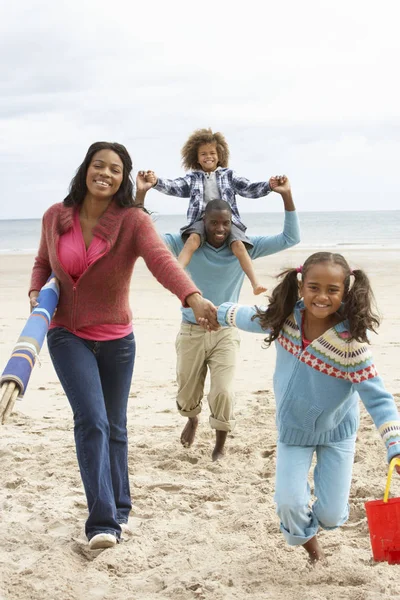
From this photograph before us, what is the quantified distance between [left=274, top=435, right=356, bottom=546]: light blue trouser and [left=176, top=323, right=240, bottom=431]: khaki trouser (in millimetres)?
1851

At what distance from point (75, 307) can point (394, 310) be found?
976 cm

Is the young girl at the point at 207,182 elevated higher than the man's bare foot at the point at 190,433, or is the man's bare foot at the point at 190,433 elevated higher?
the young girl at the point at 207,182

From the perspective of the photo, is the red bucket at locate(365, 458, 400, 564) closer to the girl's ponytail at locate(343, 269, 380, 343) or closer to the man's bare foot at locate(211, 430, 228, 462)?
the girl's ponytail at locate(343, 269, 380, 343)

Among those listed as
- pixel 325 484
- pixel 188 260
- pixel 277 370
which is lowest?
pixel 325 484

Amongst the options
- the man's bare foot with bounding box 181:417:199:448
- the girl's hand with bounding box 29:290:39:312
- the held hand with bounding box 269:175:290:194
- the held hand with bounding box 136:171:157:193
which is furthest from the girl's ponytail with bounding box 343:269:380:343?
the man's bare foot with bounding box 181:417:199:448

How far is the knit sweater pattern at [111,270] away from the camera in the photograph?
3.96 meters

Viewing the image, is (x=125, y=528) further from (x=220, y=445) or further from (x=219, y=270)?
(x=219, y=270)

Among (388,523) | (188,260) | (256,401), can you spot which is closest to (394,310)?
(256,401)

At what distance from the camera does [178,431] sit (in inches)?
252

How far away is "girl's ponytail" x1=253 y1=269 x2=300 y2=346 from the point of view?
368 cm

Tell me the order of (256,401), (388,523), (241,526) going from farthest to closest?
1. (256,401)
2. (241,526)
3. (388,523)

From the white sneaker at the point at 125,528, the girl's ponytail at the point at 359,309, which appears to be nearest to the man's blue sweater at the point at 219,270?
the white sneaker at the point at 125,528

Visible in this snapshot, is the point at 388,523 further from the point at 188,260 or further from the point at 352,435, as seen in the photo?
the point at 188,260

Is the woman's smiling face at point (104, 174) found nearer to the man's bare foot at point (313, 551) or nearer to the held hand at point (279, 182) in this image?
the held hand at point (279, 182)
